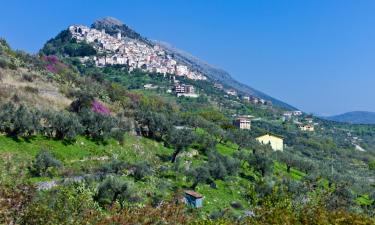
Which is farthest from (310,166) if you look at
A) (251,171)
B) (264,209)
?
(264,209)

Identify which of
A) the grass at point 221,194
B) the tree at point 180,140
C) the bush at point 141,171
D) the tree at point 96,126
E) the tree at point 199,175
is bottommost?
the grass at point 221,194

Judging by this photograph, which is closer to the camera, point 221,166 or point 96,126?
point 96,126

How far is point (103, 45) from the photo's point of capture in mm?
197500

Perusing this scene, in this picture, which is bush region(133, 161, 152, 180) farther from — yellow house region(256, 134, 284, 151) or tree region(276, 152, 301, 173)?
yellow house region(256, 134, 284, 151)

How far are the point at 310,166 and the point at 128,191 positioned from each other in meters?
41.0

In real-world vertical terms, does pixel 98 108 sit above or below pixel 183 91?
below

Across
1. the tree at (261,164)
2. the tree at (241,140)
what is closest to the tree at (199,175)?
the tree at (261,164)

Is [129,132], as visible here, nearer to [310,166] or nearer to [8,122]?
[8,122]

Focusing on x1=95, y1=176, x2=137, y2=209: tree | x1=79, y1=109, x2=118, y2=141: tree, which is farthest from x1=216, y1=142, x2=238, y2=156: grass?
x1=95, y1=176, x2=137, y2=209: tree

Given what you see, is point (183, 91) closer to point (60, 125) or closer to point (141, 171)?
point (60, 125)

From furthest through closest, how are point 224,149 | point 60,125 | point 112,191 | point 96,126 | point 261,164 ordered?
point 224,149
point 261,164
point 96,126
point 60,125
point 112,191

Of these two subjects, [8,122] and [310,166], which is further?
[310,166]

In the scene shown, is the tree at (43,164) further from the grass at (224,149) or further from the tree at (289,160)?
the tree at (289,160)

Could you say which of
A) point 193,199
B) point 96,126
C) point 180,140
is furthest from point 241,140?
point 193,199
